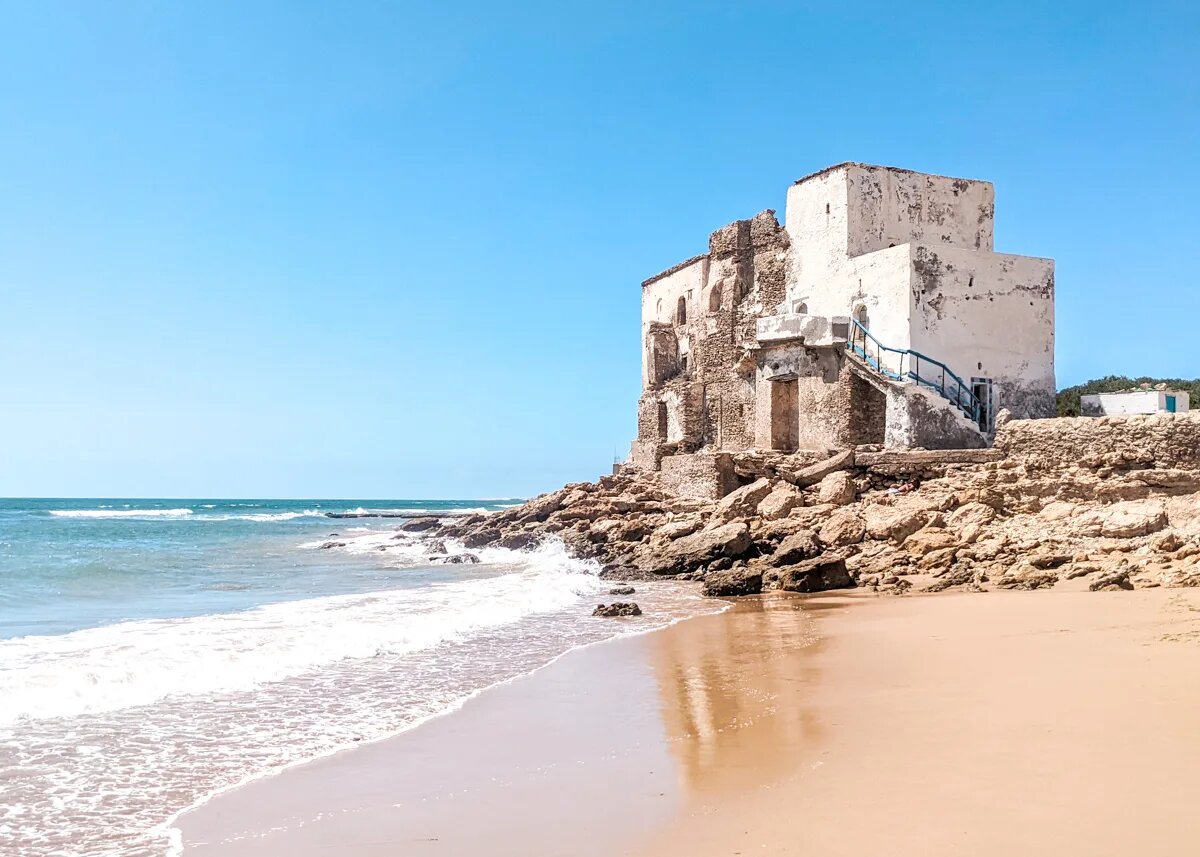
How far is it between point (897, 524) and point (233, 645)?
10442 millimetres

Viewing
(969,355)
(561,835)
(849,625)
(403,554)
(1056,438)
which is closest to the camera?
(561,835)

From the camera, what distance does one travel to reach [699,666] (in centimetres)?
841

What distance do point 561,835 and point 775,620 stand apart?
699cm

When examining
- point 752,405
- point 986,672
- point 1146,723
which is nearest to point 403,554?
point 752,405

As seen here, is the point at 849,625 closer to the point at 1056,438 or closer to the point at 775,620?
the point at 775,620

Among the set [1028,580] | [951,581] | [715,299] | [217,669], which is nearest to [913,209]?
[715,299]

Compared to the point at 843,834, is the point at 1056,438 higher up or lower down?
higher up

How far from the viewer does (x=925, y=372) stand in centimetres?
2075

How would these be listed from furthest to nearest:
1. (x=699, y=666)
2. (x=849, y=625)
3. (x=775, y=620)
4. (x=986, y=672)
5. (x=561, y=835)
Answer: (x=775, y=620), (x=849, y=625), (x=699, y=666), (x=986, y=672), (x=561, y=835)

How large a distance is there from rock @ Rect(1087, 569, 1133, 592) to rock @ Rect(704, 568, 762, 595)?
14.6 ft

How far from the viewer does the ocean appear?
5.31 meters

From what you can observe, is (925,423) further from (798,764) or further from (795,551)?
(798,764)

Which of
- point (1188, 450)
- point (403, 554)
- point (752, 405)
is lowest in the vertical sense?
point (403, 554)

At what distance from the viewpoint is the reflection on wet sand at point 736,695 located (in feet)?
17.3
